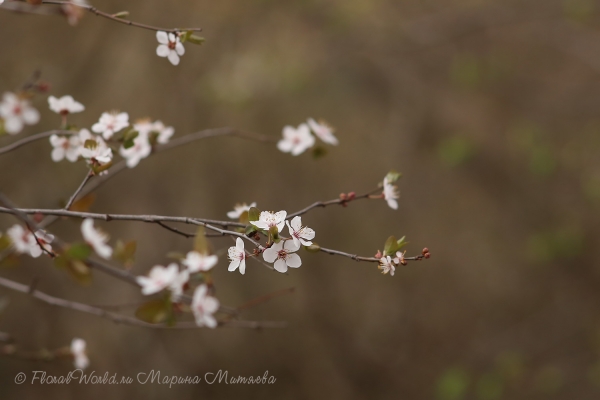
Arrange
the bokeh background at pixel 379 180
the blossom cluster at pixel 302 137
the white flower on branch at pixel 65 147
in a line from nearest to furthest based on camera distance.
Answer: the white flower on branch at pixel 65 147, the blossom cluster at pixel 302 137, the bokeh background at pixel 379 180

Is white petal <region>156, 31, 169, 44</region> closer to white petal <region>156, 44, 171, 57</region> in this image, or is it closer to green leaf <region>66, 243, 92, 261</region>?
white petal <region>156, 44, 171, 57</region>

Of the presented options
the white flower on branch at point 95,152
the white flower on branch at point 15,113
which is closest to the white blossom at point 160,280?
the white flower on branch at point 95,152

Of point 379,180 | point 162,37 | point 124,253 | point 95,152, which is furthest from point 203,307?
point 379,180

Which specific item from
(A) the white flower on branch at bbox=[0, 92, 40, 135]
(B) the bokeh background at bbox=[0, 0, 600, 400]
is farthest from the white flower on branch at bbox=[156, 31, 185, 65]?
(B) the bokeh background at bbox=[0, 0, 600, 400]

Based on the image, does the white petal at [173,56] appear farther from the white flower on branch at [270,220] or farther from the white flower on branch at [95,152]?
the white flower on branch at [270,220]

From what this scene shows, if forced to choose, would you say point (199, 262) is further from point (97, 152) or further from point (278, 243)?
point (97, 152)

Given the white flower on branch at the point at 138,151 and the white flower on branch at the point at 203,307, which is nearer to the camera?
the white flower on branch at the point at 203,307
